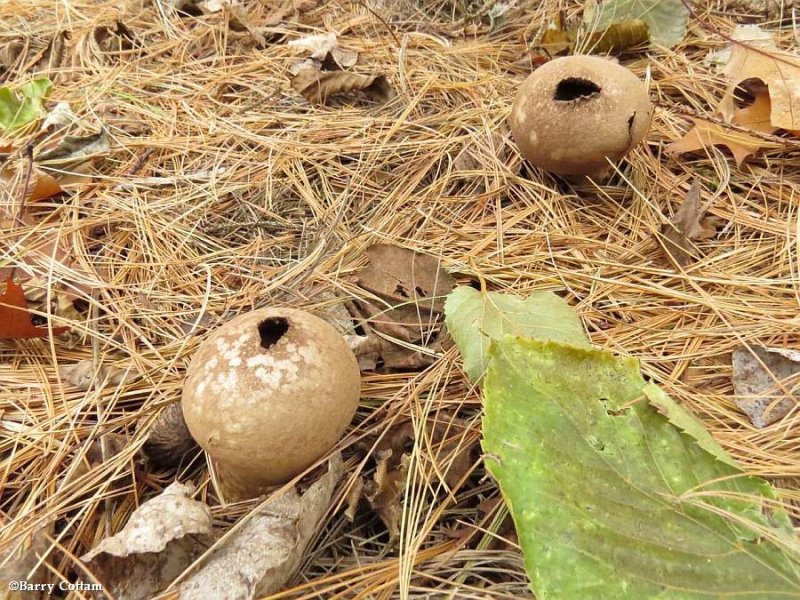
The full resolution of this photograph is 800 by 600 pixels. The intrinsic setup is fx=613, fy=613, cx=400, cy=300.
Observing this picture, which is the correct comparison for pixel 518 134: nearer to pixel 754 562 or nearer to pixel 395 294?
pixel 395 294

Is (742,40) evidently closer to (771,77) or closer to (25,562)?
(771,77)

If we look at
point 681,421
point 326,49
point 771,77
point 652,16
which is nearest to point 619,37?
point 652,16

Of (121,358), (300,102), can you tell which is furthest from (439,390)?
(300,102)

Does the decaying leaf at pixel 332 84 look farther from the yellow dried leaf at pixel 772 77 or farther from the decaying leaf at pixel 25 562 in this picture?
the decaying leaf at pixel 25 562

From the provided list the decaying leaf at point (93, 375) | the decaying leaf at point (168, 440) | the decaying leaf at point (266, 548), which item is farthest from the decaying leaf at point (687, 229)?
the decaying leaf at point (93, 375)

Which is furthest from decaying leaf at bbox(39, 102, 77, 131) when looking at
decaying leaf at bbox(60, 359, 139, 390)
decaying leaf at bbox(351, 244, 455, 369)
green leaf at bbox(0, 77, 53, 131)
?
decaying leaf at bbox(351, 244, 455, 369)

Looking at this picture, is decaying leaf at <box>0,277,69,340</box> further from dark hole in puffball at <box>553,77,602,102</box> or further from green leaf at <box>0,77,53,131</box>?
dark hole in puffball at <box>553,77,602,102</box>
